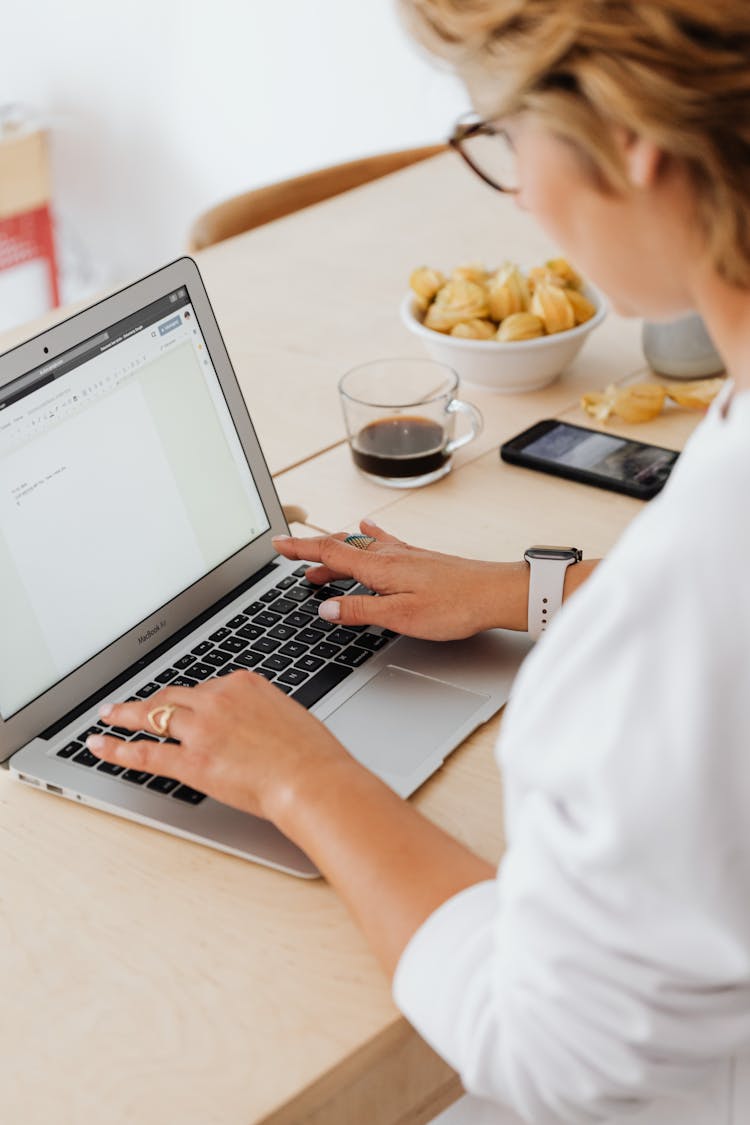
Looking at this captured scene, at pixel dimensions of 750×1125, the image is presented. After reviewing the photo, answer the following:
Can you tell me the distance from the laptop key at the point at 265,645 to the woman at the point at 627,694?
1.16ft

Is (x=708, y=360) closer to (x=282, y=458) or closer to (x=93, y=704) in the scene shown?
(x=282, y=458)

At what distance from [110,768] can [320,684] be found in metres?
0.18

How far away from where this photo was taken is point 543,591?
43.5 inches

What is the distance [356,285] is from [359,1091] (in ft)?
4.31

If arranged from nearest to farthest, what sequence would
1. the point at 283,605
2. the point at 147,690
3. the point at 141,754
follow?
the point at 141,754 → the point at 147,690 → the point at 283,605

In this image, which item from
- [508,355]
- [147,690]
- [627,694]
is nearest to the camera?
[627,694]

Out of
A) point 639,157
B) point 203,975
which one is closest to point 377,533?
point 203,975

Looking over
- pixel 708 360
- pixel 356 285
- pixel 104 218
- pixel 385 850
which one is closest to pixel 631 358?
pixel 708 360

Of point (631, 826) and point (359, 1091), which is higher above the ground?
point (631, 826)

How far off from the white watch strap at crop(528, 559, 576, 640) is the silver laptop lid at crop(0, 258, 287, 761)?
0.26 metres

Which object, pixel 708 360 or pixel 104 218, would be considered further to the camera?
pixel 104 218

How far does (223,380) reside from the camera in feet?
3.77

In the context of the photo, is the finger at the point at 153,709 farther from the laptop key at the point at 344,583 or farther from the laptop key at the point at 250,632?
the laptop key at the point at 344,583

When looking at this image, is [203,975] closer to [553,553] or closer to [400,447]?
[553,553]
